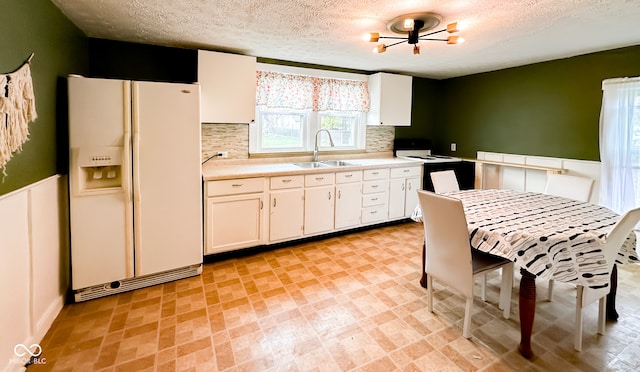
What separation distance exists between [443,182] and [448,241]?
45.4 inches

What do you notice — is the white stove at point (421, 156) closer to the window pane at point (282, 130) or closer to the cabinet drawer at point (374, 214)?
the cabinet drawer at point (374, 214)

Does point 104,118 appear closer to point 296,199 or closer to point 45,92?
point 45,92

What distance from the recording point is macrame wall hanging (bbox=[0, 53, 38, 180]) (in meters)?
1.50

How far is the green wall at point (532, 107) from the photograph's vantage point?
137 inches

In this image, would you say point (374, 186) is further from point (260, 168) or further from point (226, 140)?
point (226, 140)

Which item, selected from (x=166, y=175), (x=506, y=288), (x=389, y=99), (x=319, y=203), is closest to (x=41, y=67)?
(x=166, y=175)

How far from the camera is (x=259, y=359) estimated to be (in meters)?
1.80

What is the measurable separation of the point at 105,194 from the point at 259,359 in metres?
1.69

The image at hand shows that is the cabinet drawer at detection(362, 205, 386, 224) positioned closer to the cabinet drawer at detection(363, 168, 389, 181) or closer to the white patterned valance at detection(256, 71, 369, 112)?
the cabinet drawer at detection(363, 168, 389, 181)

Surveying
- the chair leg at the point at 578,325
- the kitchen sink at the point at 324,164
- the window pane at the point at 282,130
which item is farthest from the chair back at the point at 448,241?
the window pane at the point at 282,130

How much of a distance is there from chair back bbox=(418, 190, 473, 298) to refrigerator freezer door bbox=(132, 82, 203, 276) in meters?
1.87

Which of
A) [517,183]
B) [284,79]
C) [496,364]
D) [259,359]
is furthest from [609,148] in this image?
[259,359]

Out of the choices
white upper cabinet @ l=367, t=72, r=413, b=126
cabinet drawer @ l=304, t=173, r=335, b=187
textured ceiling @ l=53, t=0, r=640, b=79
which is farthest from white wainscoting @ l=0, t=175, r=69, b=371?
white upper cabinet @ l=367, t=72, r=413, b=126

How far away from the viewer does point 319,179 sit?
11.9 feet
